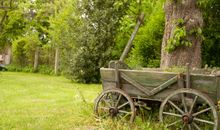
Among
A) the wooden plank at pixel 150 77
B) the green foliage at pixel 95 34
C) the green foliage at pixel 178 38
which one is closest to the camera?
the wooden plank at pixel 150 77

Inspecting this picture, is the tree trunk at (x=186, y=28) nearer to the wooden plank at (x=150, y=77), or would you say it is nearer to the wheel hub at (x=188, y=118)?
the wooden plank at (x=150, y=77)

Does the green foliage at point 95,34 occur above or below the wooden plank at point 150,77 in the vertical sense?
above

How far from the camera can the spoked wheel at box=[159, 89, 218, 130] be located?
183 inches

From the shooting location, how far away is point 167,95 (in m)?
5.06

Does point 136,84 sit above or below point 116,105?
above

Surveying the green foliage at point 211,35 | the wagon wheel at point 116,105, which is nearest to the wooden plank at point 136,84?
the wagon wheel at point 116,105

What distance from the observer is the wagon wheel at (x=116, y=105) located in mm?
5426

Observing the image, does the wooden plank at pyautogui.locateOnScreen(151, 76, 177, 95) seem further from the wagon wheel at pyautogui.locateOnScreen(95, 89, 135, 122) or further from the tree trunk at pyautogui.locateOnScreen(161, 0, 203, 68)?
the tree trunk at pyautogui.locateOnScreen(161, 0, 203, 68)

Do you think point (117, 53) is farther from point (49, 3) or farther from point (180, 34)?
point (49, 3)

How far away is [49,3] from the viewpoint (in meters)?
25.5

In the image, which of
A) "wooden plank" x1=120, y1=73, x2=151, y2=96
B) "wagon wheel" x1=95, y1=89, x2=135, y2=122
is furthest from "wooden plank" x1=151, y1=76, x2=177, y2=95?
"wagon wheel" x1=95, y1=89, x2=135, y2=122

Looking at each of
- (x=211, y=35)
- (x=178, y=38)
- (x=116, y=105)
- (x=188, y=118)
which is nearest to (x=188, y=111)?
(x=188, y=118)

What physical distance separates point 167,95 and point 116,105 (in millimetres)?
939

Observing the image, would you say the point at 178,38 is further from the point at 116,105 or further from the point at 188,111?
the point at 188,111
